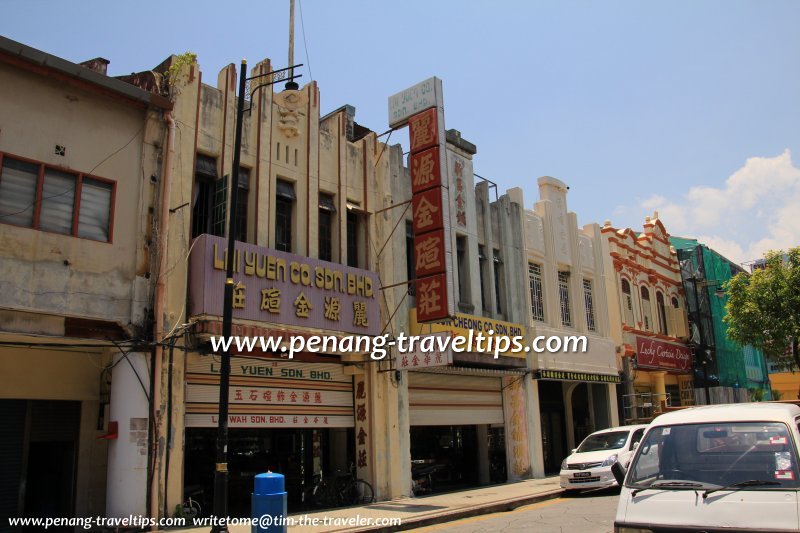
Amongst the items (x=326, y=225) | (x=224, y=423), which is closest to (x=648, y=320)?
(x=326, y=225)

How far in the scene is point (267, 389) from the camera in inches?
643

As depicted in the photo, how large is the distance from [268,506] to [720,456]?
655 cm

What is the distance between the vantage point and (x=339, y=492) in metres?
17.0

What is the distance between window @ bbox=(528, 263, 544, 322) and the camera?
2478cm

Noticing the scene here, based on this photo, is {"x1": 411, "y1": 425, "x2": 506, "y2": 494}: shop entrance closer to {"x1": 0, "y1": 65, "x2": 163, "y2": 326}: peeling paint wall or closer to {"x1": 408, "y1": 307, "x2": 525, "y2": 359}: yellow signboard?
{"x1": 408, "y1": 307, "x2": 525, "y2": 359}: yellow signboard

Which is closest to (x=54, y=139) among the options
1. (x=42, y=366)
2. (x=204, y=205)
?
(x=204, y=205)

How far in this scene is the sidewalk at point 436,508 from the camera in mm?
13177

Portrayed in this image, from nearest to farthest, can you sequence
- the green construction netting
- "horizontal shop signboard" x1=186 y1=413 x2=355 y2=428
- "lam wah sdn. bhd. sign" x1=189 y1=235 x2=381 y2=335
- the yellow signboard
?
"lam wah sdn. bhd. sign" x1=189 y1=235 x2=381 y2=335
"horizontal shop signboard" x1=186 y1=413 x2=355 y2=428
the yellow signboard
the green construction netting

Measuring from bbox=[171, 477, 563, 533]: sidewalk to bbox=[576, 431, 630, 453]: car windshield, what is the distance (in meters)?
1.45

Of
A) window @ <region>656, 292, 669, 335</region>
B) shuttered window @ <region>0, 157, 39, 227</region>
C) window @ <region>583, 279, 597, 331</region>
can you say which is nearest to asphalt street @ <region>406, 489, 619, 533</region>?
shuttered window @ <region>0, 157, 39, 227</region>

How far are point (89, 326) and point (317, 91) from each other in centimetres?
865

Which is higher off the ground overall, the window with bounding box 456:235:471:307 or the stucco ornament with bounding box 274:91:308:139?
the stucco ornament with bounding box 274:91:308:139

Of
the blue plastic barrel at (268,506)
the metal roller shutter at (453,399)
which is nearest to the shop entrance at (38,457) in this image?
the blue plastic barrel at (268,506)

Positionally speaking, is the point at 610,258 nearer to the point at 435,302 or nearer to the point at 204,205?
the point at 435,302
